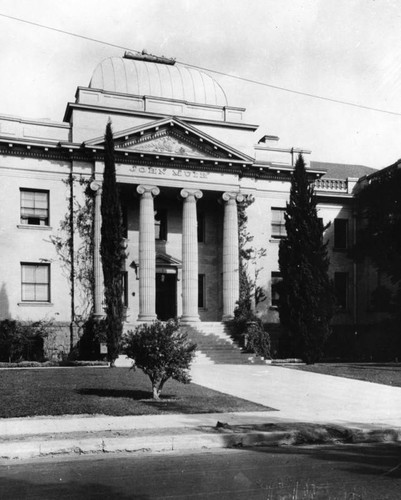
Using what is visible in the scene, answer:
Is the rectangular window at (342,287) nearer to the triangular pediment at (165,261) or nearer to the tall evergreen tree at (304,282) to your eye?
the tall evergreen tree at (304,282)

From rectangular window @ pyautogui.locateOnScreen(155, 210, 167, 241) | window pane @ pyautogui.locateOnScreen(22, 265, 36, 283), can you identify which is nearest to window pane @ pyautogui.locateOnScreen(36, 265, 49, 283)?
window pane @ pyautogui.locateOnScreen(22, 265, 36, 283)

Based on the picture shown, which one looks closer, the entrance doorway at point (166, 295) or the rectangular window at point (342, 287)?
the entrance doorway at point (166, 295)

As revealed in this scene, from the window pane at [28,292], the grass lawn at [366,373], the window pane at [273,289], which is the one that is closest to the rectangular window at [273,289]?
the window pane at [273,289]

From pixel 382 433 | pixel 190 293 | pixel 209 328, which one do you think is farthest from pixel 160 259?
pixel 382 433

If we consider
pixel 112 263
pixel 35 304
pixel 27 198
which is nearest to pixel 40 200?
pixel 27 198

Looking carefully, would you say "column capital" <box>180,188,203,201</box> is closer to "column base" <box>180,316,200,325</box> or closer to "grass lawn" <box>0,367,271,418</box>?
"column base" <box>180,316,200,325</box>

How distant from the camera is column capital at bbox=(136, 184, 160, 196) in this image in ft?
95.9

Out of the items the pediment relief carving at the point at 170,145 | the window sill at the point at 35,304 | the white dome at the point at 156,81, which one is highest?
the white dome at the point at 156,81

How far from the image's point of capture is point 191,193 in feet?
99.2

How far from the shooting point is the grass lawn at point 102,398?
1164 centimetres

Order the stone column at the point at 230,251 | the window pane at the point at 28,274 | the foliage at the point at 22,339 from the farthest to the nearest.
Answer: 1. the stone column at the point at 230,251
2. the window pane at the point at 28,274
3. the foliage at the point at 22,339

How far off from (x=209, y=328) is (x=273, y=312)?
506 cm

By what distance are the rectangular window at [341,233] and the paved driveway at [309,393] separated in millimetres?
14828

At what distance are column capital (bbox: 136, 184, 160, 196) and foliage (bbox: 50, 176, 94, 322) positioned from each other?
2.51 m
